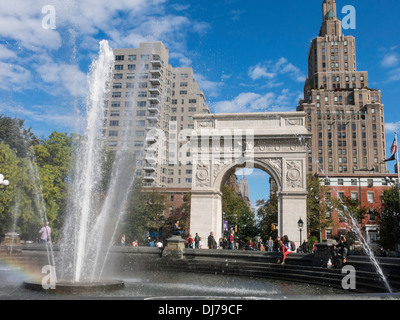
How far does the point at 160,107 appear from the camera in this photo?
2945 inches

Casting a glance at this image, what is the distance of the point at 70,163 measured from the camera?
1385 inches

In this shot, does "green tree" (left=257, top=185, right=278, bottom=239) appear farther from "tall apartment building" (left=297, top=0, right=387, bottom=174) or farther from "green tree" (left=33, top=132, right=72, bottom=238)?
"tall apartment building" (left=297, top=0, right=387, bottom=174)

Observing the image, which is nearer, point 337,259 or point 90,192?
point 90,192

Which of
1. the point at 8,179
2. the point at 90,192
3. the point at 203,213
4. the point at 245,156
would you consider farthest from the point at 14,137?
the point at 90,192

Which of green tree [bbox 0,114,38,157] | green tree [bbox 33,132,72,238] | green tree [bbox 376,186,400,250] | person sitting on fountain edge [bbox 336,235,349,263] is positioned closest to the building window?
green tree [bbox 376,186,400,250]

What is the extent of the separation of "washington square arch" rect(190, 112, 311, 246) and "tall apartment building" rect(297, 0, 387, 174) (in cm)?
5889

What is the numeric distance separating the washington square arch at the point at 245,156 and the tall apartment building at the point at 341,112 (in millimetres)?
58893

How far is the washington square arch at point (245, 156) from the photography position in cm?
3033

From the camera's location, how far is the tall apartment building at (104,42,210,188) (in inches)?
2670

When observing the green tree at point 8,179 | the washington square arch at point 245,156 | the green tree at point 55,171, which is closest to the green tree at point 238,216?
the washington square arch at point 245,156

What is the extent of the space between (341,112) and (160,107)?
155ft

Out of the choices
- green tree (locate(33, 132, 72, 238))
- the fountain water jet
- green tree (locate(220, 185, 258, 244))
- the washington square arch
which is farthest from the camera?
green tree (locate(220, 185, 258, 244))

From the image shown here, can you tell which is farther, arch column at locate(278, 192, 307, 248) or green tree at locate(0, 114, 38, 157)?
green tree at locate(0, 114, 38, 157)

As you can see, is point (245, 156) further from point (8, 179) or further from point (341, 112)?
point (341, 112)
